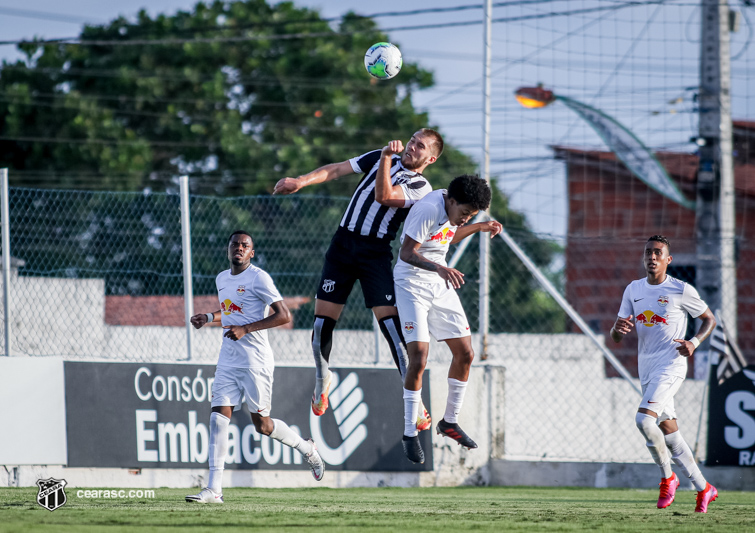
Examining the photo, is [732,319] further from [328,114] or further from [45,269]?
[328,114]

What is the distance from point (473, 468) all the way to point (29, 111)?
59.5 feet

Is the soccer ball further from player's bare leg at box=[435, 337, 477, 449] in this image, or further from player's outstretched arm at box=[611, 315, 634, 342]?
player's outstretched arm at box=[611, 315, 634, 342]

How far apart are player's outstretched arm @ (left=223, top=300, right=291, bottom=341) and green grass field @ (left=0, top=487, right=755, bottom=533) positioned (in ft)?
4.75

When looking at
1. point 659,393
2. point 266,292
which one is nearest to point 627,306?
point 659,393

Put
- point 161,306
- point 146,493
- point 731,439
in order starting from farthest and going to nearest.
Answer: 1. point 161,306
2. point 731,439
3. point 146,493

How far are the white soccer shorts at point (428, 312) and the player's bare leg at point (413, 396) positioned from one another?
10 centimetres

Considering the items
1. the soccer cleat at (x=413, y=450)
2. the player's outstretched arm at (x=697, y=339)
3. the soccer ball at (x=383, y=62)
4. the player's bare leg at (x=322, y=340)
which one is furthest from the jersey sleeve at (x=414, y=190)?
the player's outstretched arm at (x=697, y=339)

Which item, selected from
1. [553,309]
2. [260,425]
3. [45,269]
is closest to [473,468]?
[260,425]

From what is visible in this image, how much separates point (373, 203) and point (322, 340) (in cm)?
134

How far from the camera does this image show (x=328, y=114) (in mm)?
27078

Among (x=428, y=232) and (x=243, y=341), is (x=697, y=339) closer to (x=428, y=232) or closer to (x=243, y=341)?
(x=428, y=232)

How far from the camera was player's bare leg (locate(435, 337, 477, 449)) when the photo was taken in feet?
27.5

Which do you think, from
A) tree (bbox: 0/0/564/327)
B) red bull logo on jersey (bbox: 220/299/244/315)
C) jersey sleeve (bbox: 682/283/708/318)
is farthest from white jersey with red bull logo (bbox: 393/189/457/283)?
tree (bbox: 0/0/564/327)

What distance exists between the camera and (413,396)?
27.7 feet
